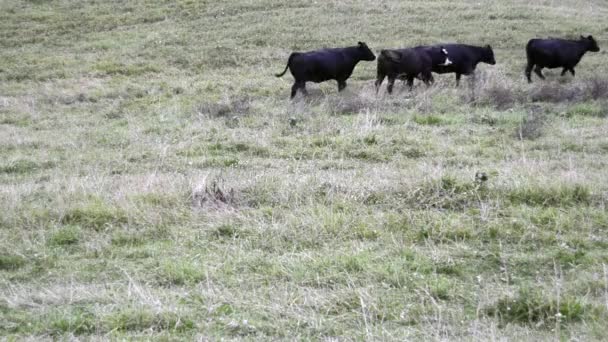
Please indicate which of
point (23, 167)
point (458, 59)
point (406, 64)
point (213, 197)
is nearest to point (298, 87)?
point (406, 64)

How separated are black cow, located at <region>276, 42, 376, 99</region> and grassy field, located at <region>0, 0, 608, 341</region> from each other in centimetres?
50

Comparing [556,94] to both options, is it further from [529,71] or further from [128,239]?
[128,239]

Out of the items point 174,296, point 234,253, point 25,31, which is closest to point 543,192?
point 234,253

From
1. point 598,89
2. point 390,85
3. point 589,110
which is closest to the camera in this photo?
point 589,110

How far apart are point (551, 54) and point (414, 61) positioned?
156 inches

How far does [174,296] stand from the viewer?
14.9 feet

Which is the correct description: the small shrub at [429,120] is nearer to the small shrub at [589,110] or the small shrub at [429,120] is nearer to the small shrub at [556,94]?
the small shrub at [589,110]

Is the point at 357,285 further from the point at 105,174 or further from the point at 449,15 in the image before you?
the point at 449,15

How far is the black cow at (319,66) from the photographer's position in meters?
15.5

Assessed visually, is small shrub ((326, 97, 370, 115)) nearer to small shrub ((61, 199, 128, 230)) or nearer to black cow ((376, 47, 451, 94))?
black cow ((376, 47, 451, 94))

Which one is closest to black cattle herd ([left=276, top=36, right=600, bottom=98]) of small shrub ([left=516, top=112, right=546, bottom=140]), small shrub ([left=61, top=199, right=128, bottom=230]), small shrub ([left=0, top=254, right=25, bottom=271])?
small shrub ([left=516, top=112, right=546, bottom=140])

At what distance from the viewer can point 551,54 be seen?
55.5 feet

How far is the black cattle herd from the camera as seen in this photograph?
15453mm

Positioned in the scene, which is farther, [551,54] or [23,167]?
[551,54]
